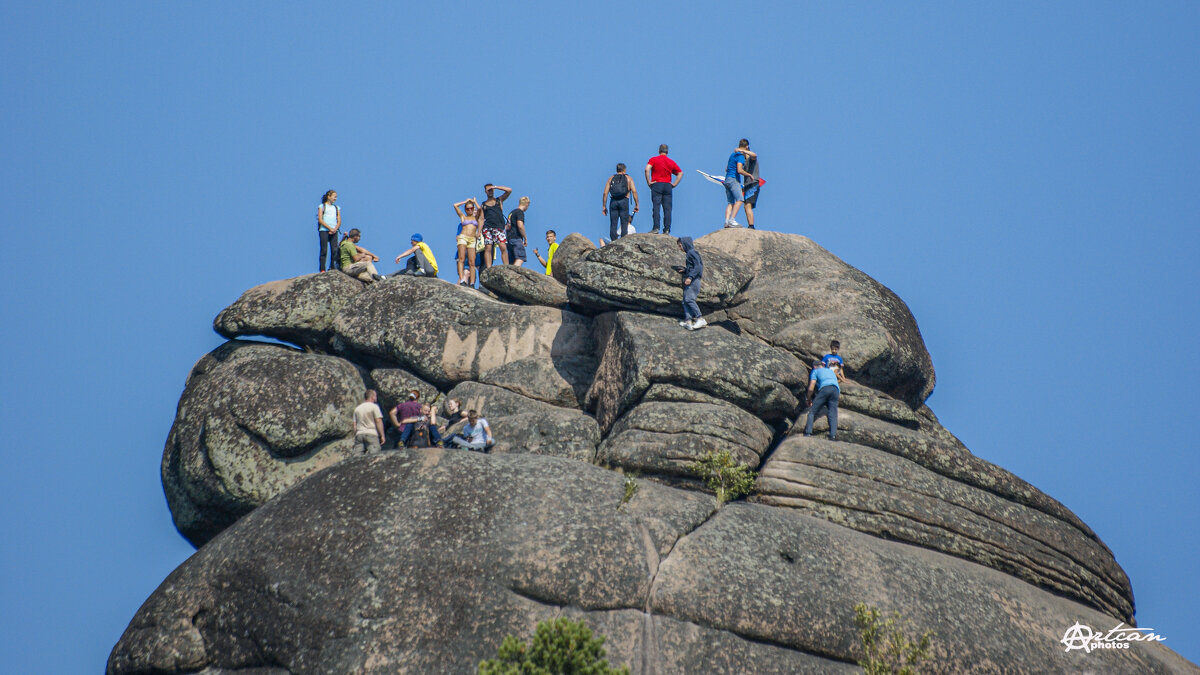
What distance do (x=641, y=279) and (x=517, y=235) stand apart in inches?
332

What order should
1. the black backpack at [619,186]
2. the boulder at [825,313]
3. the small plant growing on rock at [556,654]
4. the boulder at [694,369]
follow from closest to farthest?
the small plant growing on rock at [556,654], the boulder at [694,369], the boulder at [825,313], the black backpack at [619,186]

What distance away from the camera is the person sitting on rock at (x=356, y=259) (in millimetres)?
40875

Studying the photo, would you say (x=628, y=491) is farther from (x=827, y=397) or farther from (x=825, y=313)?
(x=825, y=313)

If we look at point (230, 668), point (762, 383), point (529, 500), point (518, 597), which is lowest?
point (230, 668)

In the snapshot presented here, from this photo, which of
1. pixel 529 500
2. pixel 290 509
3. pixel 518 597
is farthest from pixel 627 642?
Result: pixel 290 509

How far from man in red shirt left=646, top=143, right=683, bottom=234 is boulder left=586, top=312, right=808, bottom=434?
6.57 metres

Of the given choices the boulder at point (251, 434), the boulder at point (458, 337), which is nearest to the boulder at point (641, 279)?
the boulder at point (458, 337)

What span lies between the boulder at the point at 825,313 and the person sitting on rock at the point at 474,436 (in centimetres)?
992

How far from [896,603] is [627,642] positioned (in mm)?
6537

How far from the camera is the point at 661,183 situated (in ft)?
135

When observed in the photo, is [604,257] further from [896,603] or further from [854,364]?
[896,603]

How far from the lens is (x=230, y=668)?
83.8 feet

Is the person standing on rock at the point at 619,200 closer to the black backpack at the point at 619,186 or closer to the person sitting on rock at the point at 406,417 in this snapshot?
the black backpack at the point at 619,186

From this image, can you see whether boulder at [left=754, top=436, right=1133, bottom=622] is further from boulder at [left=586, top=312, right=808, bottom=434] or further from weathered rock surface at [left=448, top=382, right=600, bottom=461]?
weathered rock surface at [left=448, top=382, right=600, bottom=461]
